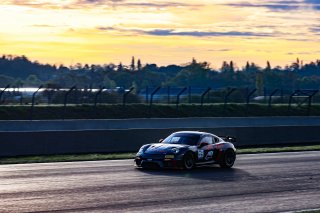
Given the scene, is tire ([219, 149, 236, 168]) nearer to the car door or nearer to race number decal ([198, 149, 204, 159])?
the car door

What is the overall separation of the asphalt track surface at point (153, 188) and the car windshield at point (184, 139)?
0.96m

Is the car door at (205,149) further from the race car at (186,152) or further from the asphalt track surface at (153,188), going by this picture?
the asphalt track surface at (153,188)

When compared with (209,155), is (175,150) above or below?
above

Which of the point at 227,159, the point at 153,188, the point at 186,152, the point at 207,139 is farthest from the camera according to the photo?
the point at 227,159

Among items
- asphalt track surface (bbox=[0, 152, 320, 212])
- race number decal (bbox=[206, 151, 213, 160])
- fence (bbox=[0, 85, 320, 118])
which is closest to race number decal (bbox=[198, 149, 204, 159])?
race number decal (bbox=[206, 151, 213, 160])

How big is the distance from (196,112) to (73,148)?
3026 cm

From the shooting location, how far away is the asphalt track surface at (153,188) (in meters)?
16.8

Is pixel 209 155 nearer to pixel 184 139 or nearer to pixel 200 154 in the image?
pixel 200 154

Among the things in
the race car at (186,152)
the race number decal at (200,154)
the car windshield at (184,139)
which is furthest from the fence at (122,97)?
the race number decal at (200,154)

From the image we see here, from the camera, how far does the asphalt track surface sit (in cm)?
1677

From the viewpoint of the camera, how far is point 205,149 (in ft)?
83.5

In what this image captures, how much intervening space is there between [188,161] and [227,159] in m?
1.98

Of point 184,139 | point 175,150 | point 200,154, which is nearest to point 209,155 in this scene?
point 200,154

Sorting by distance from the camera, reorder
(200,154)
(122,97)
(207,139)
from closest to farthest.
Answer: (200,154) → (207,139) → (122,97)
